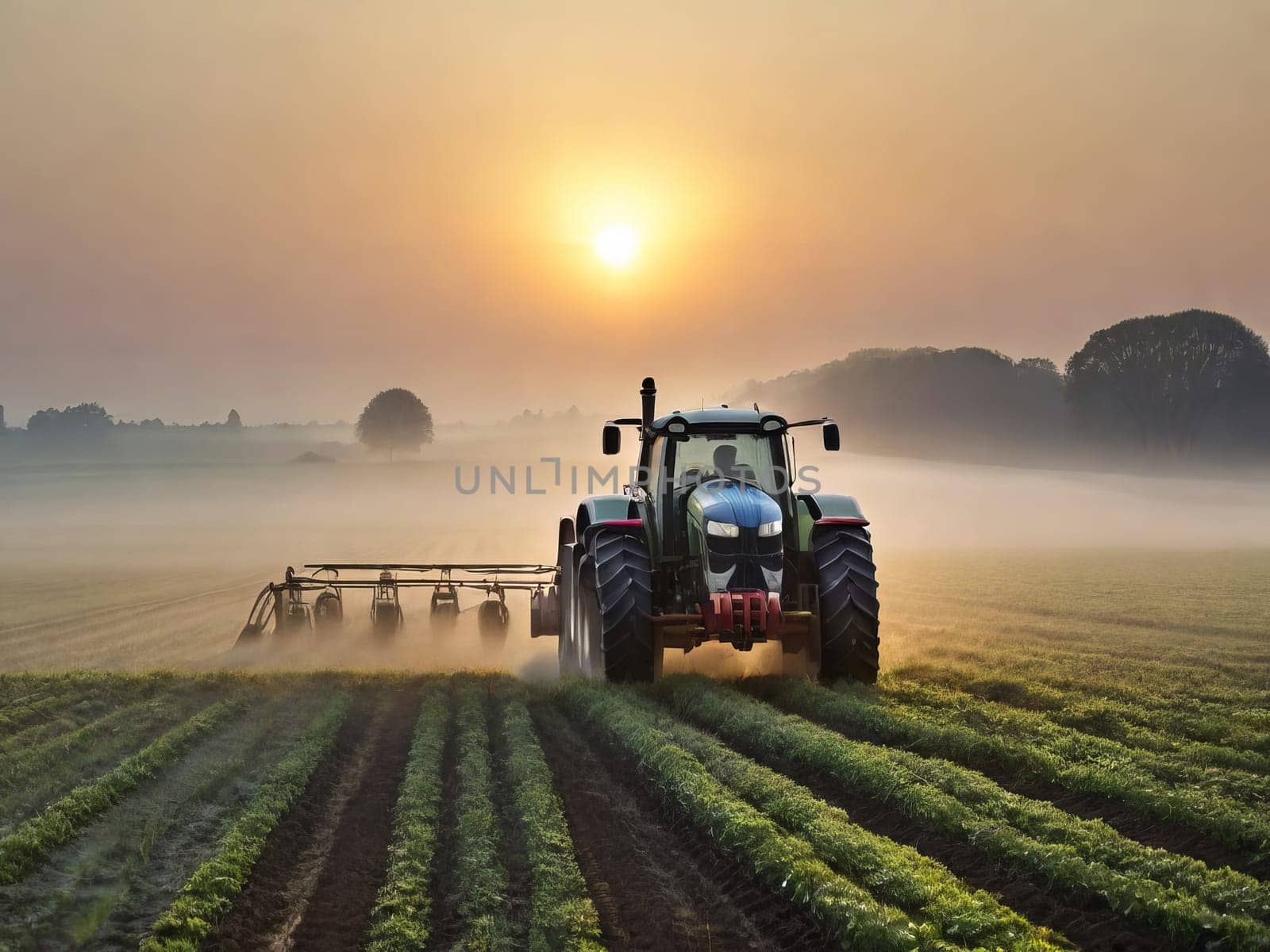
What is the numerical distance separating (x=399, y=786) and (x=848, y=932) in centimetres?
448

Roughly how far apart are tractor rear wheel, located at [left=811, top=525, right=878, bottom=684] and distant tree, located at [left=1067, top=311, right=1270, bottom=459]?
62.0m

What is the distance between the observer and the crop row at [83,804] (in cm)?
738

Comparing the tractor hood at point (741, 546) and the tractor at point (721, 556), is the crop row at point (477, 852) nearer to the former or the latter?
the tractor at point (721, 556)

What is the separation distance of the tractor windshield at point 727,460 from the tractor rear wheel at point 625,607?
1028 mm

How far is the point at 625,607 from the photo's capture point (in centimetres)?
1196

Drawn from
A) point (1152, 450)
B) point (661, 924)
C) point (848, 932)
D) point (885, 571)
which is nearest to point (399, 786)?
point (661, 924)

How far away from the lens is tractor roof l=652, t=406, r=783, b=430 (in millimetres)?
12742

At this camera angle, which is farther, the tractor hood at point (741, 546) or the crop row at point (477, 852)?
the tractor hood at point (741, 546)

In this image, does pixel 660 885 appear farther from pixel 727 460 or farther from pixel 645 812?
pixel 727 460

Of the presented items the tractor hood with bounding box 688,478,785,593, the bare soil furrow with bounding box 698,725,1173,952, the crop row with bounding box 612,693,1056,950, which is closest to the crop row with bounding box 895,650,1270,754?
the tractor hood with bounding box 688,478,785,593

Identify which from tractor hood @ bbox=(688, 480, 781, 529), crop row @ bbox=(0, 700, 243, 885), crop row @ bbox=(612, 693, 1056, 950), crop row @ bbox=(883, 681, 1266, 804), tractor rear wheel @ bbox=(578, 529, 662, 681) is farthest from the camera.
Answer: tractor rear wheel @ bbox=(578, 529, 662, 681)

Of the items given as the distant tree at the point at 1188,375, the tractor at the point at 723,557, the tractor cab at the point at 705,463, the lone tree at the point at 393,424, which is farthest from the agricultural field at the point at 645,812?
the lone tree at the point at 393,424

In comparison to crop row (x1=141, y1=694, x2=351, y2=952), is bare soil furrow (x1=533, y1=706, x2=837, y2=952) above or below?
below

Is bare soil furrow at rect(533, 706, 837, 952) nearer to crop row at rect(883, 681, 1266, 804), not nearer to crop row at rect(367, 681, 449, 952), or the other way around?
crop row at rect(367, 681, 449, 952)
